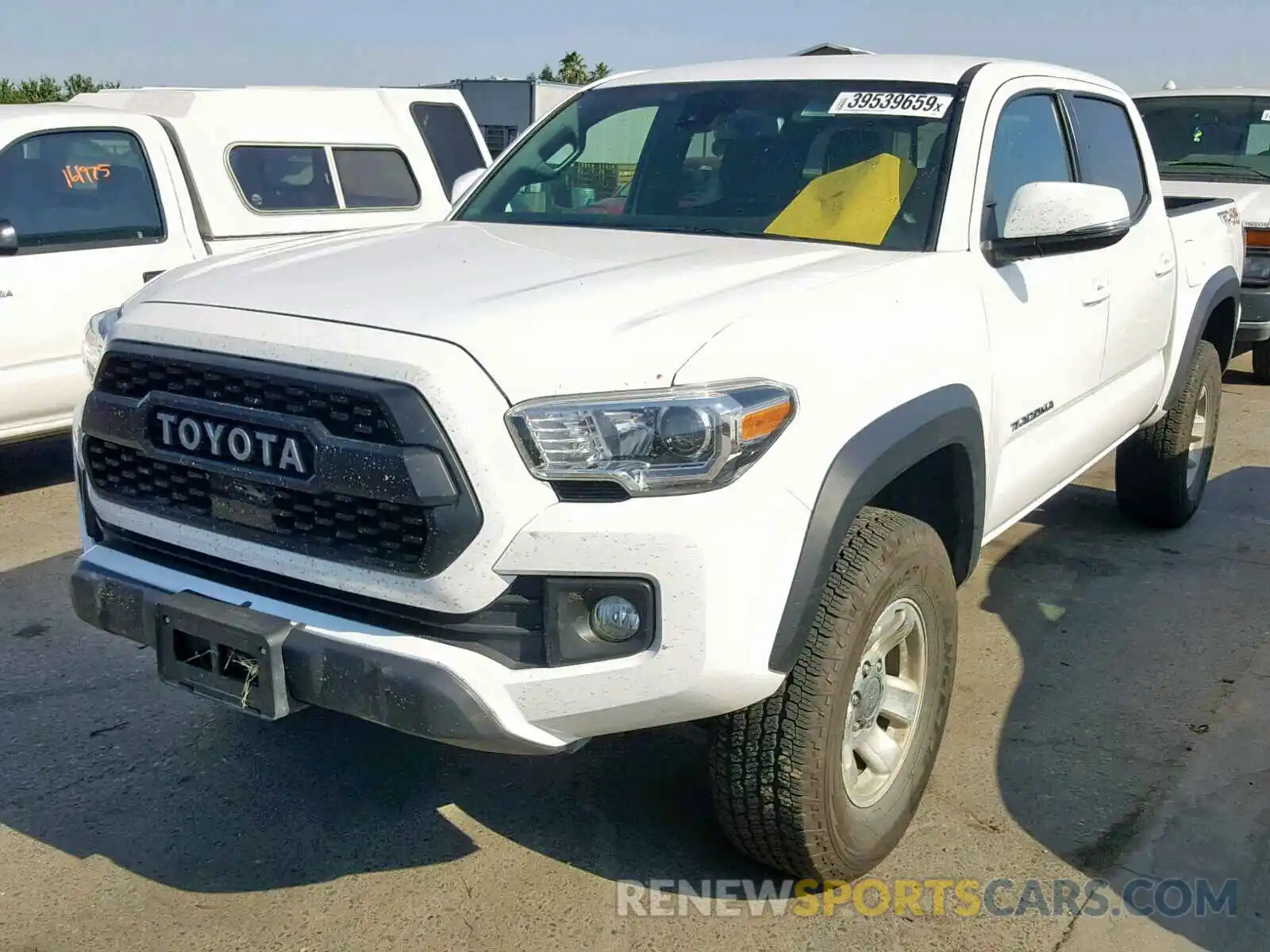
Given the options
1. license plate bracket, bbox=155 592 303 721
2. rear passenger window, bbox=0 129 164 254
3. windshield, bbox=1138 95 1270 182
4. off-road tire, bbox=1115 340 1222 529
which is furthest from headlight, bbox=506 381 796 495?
windshield, bbox=1138 95 1270 182

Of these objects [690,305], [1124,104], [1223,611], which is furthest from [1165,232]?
[690,305]

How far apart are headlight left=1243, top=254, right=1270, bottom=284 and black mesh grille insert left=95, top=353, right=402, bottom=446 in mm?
7261

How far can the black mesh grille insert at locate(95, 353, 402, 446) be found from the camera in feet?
7.57

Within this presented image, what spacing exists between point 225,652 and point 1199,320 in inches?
161

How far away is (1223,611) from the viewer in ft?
15.1

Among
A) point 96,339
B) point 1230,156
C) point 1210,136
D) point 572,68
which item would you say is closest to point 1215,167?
point 1230,156

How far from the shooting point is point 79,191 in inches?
232

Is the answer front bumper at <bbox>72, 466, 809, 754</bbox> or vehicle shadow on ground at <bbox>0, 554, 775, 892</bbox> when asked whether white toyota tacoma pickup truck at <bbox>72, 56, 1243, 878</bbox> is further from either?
vehicle shadow on ground at <bbox>0, 554, 775, 892</bbox>

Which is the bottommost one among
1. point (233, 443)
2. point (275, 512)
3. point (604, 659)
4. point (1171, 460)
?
point (1171, 460)

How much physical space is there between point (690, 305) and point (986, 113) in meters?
Result: 1.46

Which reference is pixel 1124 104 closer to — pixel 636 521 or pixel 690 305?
pixel 690 305

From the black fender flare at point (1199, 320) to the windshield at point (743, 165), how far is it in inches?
78.6

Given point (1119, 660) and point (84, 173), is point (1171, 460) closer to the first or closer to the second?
point (1119, 660)

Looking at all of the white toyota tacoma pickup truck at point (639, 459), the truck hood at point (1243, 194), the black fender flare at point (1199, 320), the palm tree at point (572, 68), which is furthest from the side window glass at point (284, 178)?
the palm tree at point (572, 68)
